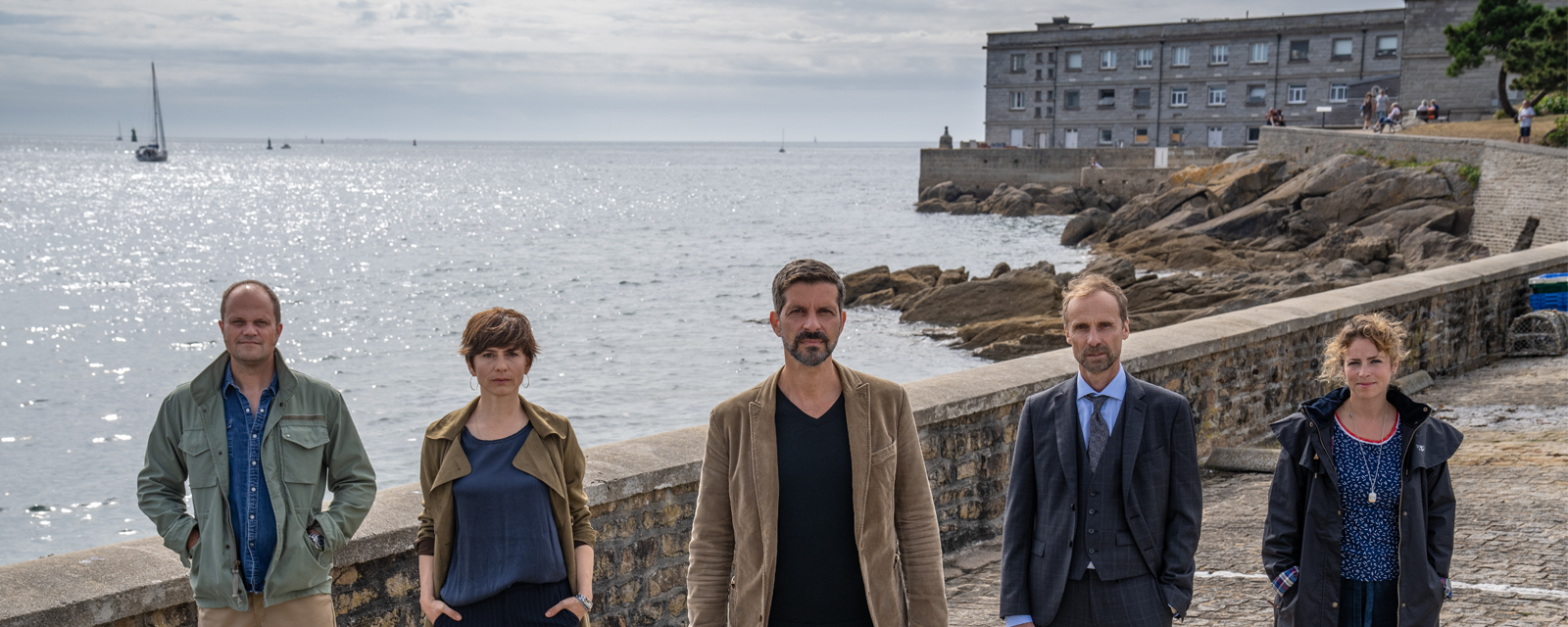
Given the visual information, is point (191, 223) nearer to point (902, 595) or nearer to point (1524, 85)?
point (1524, 85)

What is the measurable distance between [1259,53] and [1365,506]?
224 ft

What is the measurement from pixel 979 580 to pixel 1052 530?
2.85m

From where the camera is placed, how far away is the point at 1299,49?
65125 mm

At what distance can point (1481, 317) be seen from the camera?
11.9m

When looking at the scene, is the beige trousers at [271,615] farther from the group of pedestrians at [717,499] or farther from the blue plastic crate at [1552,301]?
the blue plastic crate at [1552,301]

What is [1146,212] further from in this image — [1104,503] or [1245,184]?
[1104,503]

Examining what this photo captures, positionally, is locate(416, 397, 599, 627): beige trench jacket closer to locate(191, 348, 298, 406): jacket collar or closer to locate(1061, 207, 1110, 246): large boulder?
locate(191, 348, 298, 406): jacket collar

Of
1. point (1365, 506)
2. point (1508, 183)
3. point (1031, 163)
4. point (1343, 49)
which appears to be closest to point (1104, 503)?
point (1365, 506)

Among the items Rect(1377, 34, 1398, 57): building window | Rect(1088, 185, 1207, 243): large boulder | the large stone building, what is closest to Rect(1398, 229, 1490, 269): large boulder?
Rect(1088, 185, 1207, 243): large boulder

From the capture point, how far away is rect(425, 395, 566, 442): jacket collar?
11.4 ft

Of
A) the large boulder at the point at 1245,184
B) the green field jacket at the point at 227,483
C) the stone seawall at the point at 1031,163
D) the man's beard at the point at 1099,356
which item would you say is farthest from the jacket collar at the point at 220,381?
the stone seawall at the point at 1031,163

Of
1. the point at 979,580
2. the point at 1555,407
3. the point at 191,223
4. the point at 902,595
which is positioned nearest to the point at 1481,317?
the point at 1555,407

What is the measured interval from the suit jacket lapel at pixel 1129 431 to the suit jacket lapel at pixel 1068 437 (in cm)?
12

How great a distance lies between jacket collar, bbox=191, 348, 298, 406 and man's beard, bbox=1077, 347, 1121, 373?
2185 millimetres
